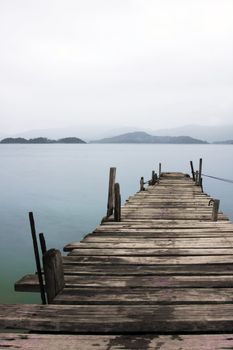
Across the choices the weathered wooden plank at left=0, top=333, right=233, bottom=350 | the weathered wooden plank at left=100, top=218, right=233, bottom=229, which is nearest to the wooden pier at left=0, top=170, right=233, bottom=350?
the weathered wooden plank at left=0, top=333, right=233, bottom=350

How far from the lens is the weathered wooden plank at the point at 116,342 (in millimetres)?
3221

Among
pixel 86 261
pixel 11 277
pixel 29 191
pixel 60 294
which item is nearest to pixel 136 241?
pixel 86 261

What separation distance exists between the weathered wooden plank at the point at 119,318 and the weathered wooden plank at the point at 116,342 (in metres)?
0.14

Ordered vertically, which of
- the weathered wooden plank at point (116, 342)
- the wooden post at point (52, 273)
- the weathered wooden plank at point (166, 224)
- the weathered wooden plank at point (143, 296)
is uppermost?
the wooden post at point (52, 273)

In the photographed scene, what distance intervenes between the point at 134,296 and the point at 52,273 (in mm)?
1086

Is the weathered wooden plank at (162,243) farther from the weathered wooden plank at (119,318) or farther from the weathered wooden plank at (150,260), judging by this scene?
the weathered wooden plank at (119,318)

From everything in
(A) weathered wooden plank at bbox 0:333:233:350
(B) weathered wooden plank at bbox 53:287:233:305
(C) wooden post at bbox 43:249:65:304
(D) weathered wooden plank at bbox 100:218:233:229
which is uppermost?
(C) wooden post at bbox 43:249:65:304

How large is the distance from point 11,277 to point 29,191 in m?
28.1

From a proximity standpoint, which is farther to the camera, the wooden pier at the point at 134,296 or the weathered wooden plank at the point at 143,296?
the weathered wooden plank at the point at 143,296

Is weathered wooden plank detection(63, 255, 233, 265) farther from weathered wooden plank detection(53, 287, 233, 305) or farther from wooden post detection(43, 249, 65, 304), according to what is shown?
wooden post detection(43, 249, 65, 304)

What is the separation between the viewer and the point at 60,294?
466 cm

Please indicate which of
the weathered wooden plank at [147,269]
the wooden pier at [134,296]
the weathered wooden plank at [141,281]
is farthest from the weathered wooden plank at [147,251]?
the weathered wooden plank at [141,281]

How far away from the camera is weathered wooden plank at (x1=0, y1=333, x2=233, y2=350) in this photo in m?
3.22

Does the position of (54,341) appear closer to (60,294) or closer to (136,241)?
(60,294)
